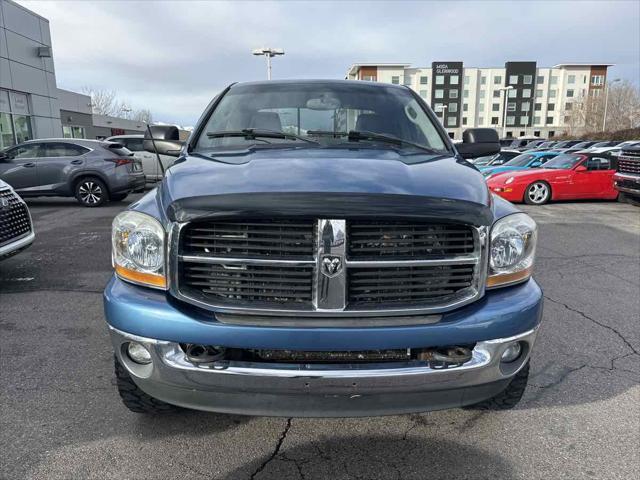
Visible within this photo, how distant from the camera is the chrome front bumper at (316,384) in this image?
1.95m

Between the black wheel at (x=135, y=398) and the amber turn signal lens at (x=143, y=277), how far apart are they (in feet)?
1.70

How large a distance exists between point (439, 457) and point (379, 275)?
40.9 inches

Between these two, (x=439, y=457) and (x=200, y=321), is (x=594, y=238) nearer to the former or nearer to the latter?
(x=439, y=457)

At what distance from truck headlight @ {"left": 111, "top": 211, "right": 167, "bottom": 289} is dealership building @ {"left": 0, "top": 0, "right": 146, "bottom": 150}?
66.8 ft

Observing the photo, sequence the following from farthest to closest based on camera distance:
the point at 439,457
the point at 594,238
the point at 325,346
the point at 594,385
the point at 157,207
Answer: the point at 594,238
the point at 594,385
the point at 439,457
the point at 157,207
the point at 325,346

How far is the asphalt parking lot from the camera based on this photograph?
230 cm

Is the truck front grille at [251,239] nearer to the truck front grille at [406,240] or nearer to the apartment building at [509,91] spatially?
the truck front grille at [406,240]

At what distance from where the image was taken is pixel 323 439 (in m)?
2.53

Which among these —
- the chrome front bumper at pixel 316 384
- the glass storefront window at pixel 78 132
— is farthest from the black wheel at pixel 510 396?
the glass storefront window at pixel 78 132

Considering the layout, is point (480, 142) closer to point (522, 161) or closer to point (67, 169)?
point (67, 169)

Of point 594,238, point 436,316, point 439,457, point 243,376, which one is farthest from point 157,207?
point 594,238

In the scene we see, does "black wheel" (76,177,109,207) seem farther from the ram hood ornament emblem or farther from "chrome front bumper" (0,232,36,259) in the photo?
the ram hood ornament emblem

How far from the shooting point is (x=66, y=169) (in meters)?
11.7

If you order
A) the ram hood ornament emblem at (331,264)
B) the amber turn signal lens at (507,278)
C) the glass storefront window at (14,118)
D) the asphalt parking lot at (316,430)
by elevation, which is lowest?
the asphalt parking lot at (316,430)
